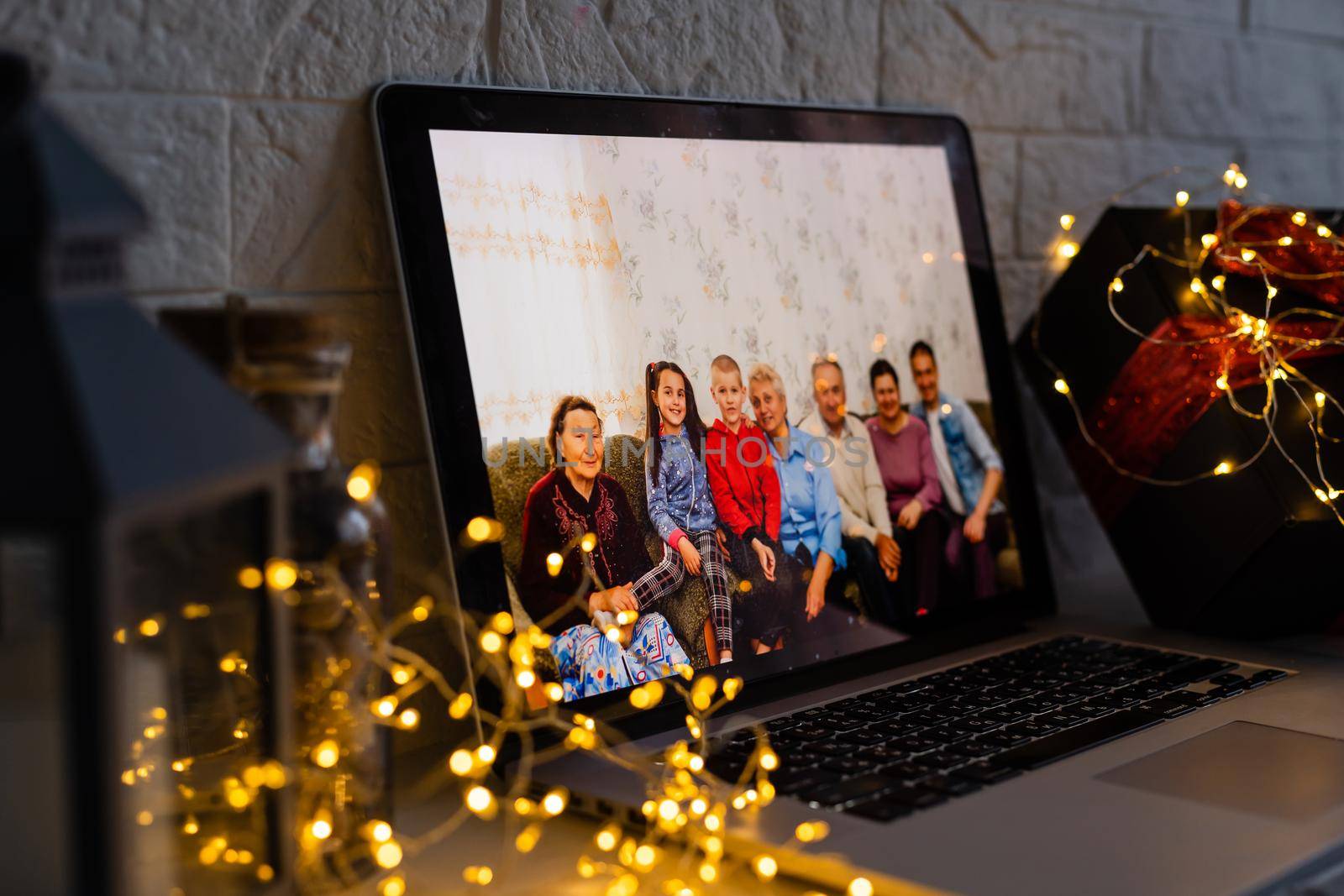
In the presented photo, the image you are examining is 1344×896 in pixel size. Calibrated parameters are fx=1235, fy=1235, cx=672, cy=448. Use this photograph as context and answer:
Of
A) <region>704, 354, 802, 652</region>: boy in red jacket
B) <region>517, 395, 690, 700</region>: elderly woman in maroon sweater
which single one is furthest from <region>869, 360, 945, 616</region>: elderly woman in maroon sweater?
<region>517, 395, 690, 700</region>: elderly woman in maroon sweater

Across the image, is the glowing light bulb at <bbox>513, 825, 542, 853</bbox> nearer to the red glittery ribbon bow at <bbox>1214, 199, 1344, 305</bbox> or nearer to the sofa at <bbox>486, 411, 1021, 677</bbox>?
the sofa at <bbox>486, 411, 1021, 677</bbox>

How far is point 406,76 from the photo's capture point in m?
0.76

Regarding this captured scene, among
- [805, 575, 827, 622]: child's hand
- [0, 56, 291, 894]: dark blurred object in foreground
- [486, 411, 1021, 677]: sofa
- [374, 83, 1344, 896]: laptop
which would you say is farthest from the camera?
[805, 575, 827, 622]: child's hand

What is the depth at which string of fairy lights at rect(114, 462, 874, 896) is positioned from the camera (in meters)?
0.49

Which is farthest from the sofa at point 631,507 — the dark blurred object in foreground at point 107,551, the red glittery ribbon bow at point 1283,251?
the red glittery ribbon bow at point 1283,251

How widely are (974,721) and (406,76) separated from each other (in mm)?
516

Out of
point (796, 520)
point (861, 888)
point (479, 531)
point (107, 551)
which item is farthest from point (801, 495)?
point (107, 551)

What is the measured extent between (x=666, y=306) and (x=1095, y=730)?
1.21 feet

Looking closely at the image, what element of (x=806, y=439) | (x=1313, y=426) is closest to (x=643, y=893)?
(x=806, y=439)

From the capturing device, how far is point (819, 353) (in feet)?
2.92

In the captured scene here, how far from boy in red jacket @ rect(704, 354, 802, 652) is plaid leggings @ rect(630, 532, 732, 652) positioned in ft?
0.03

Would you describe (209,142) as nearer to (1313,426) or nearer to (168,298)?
(168,298)

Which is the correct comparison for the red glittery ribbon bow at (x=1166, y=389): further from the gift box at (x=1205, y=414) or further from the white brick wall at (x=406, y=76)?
the white brick wall at (x=406, y=76)

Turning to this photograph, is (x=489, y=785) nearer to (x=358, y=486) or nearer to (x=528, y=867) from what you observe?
(x=528, y=867)
